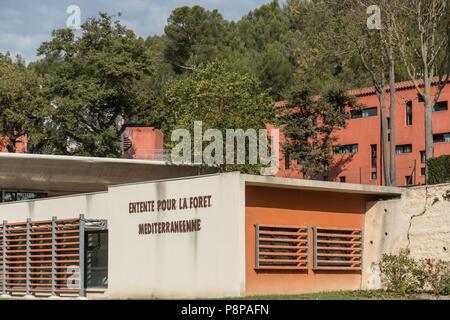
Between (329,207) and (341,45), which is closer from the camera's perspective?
(329,207)

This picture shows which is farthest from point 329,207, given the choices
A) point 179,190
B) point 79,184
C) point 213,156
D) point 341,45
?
point 213,156

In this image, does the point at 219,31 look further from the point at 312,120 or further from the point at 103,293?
the point at 103,293

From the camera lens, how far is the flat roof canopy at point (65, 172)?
4775 cm

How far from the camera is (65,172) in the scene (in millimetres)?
49094

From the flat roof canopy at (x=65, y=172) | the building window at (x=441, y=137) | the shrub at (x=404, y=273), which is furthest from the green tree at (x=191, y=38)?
the shrub at (x=404, y=273)

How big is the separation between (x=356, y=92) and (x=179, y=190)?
4257cm

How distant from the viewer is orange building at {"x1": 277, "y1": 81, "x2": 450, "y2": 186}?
222 ft

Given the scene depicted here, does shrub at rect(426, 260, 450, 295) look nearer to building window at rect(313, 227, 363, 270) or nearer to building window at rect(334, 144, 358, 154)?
building window at rect(313, 227, 363, 270)

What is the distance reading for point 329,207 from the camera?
34.6 meters

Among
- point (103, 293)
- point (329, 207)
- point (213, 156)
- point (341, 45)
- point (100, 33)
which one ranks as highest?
point (100, 33)

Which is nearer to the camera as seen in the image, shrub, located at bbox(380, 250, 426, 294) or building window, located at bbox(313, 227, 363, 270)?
shrub, located at bbox(380, 250, 426, 294)

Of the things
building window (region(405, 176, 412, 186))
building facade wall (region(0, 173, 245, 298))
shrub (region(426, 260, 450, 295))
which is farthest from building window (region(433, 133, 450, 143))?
building facade wall (region(0, 173, 245, 298))

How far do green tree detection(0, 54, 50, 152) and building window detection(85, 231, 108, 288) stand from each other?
40.2 metres

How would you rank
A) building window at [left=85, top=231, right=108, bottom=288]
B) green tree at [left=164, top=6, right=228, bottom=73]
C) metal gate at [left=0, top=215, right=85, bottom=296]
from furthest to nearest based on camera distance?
green tree at [left=164, top=6, right=228, bottom=73] → metal gate at [left=0, top=215, right=85, bottom=296] → building window at [left=85, top=231, right=108, bottom=288]
